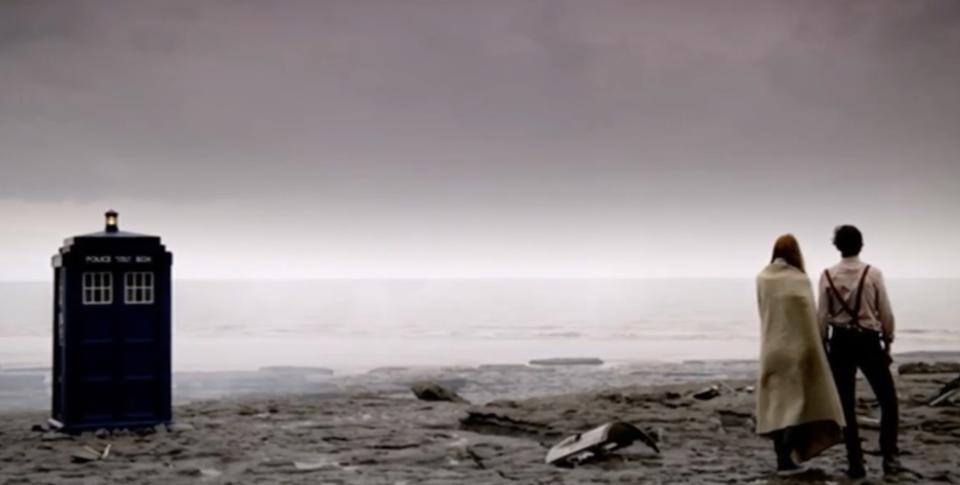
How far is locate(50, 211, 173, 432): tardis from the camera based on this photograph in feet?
42.4

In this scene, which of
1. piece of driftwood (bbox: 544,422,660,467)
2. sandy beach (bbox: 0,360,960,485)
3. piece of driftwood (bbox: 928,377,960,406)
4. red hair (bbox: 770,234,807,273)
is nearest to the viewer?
red hair (bbox: 770,234,807,273)

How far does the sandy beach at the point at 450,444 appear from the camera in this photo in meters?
10.1

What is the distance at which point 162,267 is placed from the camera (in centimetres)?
1327

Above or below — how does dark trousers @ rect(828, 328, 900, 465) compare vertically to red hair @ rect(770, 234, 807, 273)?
below

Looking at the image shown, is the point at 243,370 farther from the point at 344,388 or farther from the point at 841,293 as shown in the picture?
the point at 841,293

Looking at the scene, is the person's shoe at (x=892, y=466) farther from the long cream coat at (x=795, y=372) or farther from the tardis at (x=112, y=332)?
the tardis at (x=112, y=332)

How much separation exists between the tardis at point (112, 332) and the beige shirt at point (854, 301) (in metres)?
7.54

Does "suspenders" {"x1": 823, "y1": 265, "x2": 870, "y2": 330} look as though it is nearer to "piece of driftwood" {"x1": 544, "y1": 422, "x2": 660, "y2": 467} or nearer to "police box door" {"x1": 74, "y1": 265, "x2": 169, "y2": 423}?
"piece of driftwood" {"x1": 544, "y1": 422, "x2": 660, "y2": 467}

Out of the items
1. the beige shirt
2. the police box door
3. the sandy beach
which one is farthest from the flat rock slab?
the beige shirt

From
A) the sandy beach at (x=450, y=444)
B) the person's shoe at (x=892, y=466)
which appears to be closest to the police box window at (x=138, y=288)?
the sandy beach at (x=450, y=444)

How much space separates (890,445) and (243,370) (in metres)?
24.5

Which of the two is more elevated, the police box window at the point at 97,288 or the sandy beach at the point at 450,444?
the police box window at the point at 97,288

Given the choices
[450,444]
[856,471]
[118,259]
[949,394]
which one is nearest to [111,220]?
[118,259]

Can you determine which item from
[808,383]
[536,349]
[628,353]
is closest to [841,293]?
[808,383]
